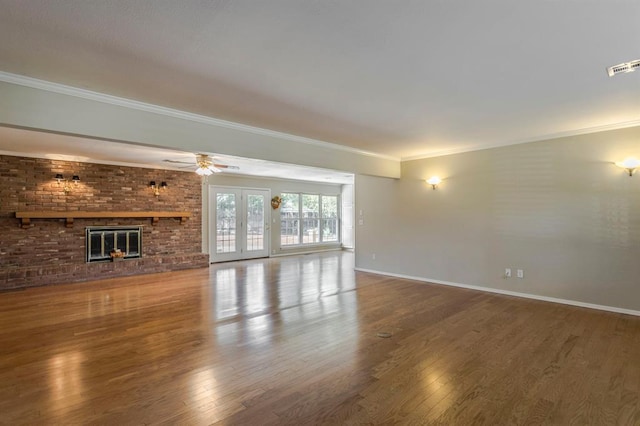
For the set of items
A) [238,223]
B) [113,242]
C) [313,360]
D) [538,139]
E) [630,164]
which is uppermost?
[538,139]

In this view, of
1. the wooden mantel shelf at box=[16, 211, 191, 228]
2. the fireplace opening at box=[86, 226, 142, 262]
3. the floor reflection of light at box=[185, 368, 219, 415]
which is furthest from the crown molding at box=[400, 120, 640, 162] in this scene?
the fireplace opening at box=[86, 226, 142, 262]

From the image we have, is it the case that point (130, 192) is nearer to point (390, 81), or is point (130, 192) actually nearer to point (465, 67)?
point (390, 81)

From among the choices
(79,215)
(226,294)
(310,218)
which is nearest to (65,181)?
(79,215)

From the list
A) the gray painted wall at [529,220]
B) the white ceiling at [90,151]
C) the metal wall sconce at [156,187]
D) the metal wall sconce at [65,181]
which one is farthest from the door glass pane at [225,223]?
the gray painted wall at [529,220]

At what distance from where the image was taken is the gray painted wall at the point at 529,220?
167 inches

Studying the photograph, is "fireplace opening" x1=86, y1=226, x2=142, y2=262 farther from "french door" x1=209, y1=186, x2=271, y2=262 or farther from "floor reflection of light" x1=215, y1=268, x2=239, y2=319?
"floor reflection of light" x1=215, y1=268, x2=239, y2=319

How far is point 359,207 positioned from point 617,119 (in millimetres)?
4560

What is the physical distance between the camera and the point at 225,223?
29.0 feet

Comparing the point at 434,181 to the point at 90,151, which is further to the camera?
the point at 434,181

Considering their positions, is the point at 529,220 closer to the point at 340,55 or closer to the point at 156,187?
the point at 340,55

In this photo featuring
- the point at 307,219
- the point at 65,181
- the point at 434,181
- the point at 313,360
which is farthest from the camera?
the point at 307,219

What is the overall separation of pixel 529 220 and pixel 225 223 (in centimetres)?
697

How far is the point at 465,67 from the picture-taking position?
261 centimetres

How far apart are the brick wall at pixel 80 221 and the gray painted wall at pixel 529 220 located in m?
4.95
